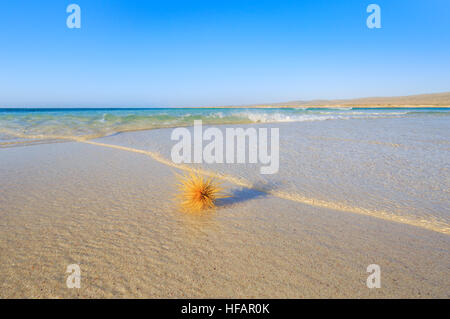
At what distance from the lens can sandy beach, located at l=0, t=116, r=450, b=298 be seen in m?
1.71

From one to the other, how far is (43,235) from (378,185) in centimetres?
455

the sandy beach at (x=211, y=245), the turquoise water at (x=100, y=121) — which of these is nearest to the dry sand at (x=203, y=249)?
the sandy beach at (x=211, y=245)

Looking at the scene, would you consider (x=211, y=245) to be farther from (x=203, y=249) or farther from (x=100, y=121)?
(x=100, y=121)

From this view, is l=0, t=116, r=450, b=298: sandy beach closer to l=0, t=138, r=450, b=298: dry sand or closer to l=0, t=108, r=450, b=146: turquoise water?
l=0, t=138, r=450, b=298: dry sand

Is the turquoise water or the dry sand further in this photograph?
the turquoise water

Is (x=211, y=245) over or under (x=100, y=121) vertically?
under

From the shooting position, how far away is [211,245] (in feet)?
7.32

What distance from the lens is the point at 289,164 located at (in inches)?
201

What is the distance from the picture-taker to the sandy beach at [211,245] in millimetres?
1709

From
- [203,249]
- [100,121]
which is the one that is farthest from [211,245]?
[100,121]

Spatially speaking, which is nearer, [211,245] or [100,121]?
[211,245]

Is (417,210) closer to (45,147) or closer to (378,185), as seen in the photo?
(378,185)

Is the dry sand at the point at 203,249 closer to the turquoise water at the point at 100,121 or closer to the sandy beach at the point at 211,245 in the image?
the sandy beach at the point at 211,245

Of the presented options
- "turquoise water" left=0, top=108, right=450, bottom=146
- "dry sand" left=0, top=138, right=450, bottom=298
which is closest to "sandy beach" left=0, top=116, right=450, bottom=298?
"dry sand" left=0, top=138, right=450, bottom=298
